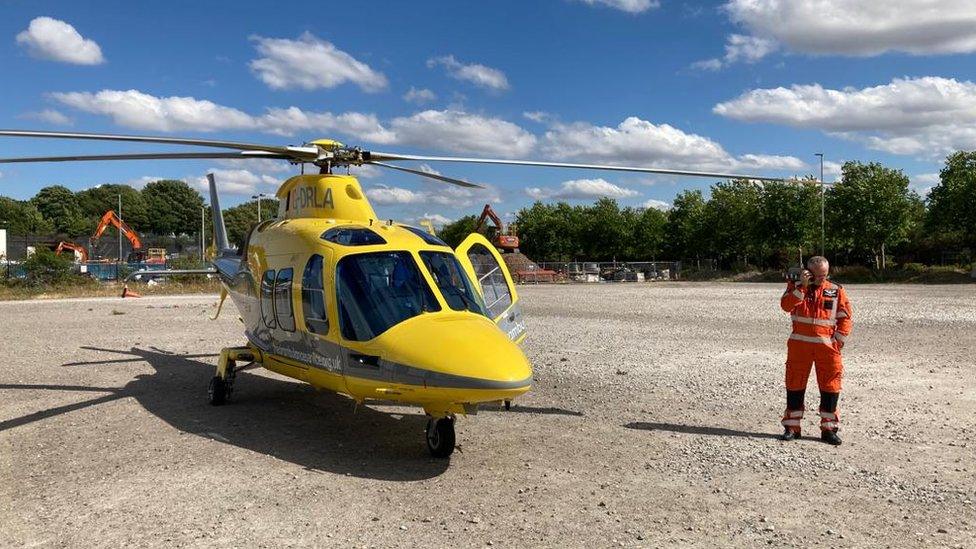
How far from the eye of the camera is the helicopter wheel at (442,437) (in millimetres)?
6370

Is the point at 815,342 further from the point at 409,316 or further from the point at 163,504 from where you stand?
the point at 163,504

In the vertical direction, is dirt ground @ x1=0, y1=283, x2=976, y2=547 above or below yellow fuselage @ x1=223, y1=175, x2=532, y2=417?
below

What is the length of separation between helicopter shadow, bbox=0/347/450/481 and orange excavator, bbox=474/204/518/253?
45.8 m

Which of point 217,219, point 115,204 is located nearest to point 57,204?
point 115,204

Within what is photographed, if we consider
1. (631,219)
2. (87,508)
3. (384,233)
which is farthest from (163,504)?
(631,219)

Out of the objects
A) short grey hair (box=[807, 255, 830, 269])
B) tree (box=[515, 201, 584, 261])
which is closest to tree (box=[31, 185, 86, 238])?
tree (box=[515, 201, 584, 261])

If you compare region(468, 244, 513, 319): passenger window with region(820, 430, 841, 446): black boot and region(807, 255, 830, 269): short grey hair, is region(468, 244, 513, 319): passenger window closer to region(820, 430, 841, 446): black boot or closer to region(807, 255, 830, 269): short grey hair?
region(807, 255, 830, 269): short grey hair

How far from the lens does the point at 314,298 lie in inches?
278

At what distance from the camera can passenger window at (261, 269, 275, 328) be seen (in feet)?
26.7

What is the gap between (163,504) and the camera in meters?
5.33

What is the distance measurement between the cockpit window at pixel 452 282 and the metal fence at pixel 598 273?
1788 inches

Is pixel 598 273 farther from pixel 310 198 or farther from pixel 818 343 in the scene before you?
pixel 818 343

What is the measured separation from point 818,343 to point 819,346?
3 cm

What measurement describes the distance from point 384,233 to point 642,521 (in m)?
3.91
